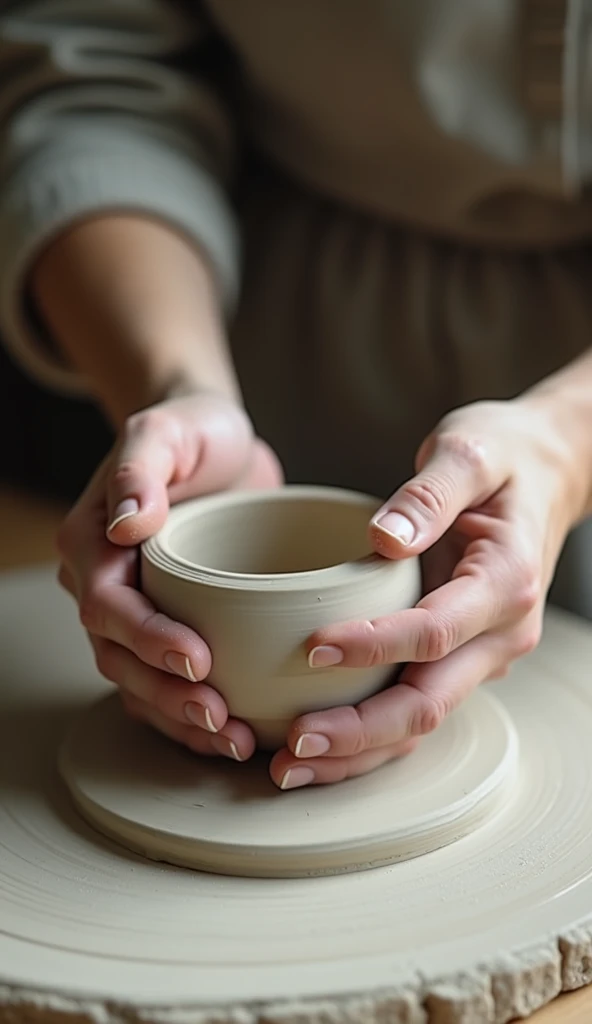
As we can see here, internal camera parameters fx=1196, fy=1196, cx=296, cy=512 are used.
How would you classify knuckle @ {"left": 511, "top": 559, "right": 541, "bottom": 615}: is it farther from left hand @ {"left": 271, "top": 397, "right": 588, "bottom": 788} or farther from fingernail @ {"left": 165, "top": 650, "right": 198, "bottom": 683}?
fingernail @ {"left": 165, "top": 650, "right": 198, "bottom": 683}

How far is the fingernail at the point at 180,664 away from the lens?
705mm

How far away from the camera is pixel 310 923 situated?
0.64 metres

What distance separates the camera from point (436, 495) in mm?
726

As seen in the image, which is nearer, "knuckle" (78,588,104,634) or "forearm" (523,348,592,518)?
"knuckle" (78,588,104,634)

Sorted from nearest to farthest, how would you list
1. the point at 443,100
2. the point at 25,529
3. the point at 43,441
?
the point at 443,100
the point at 25,529
the point at 43,441

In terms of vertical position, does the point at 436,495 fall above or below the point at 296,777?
above

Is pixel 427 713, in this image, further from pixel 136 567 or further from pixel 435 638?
pixel 136 567

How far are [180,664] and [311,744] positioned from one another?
9 cm

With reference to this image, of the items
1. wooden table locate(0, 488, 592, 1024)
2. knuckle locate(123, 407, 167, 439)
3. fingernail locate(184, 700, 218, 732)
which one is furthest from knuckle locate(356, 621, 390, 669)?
wooden table locate(0, 488, 592, 1024)

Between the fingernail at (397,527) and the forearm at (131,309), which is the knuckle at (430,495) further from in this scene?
the forearm at (131,309)

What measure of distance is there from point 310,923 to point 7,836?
0.21 meters

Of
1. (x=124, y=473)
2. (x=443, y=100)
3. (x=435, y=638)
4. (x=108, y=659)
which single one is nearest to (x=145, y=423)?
(x=124, y=473)

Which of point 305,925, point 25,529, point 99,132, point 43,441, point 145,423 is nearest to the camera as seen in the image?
point 305,925

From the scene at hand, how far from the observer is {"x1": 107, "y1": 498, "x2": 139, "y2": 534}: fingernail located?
764mm
